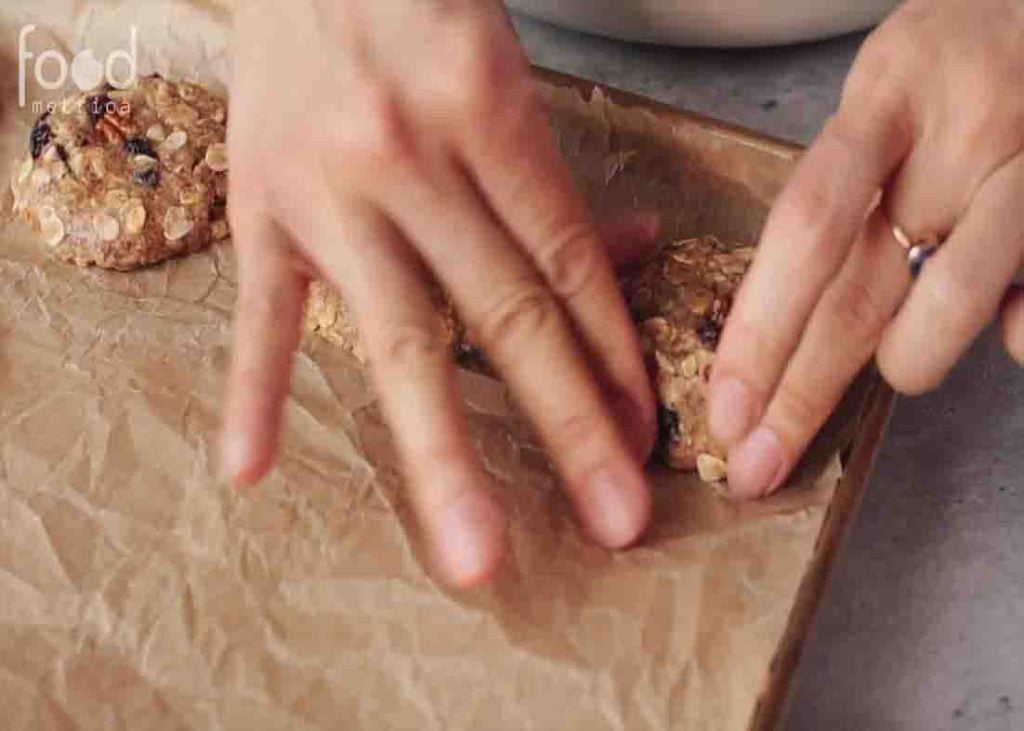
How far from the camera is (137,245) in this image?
93 cm

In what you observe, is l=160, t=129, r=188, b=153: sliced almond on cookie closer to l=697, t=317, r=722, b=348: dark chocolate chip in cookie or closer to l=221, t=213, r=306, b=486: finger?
l=221, t=213, r=306, b=486: finger

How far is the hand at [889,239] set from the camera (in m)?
0.68

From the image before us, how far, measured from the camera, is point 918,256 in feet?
2.31

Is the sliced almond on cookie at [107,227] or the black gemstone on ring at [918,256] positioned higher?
the black gemstone on ring at [918,256]

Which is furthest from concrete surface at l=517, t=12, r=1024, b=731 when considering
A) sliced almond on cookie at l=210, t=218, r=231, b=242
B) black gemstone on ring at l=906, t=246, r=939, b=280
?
sliced almond on cookie at l=210, t=218, r=231, b=242

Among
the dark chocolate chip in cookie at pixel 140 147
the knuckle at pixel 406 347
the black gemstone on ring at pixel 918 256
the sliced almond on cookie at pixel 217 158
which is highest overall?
the black gemstone on ring at pixel 918 256

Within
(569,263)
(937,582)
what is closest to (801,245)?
(569,263)

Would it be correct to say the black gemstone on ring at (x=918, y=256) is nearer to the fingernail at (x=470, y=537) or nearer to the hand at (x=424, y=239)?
the hand at (x=424, y=239)

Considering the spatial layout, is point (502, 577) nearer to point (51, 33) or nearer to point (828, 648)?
point (828, 648)

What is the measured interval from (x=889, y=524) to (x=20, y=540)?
519 millimetres

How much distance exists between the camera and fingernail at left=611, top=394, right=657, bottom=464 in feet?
2.50

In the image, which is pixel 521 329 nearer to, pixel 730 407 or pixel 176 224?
pixel 730 407

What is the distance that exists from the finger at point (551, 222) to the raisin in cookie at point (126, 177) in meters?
0.30

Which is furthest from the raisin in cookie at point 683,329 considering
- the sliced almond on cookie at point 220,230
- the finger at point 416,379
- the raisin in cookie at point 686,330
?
the sliced almond on cookie at point 220,230
